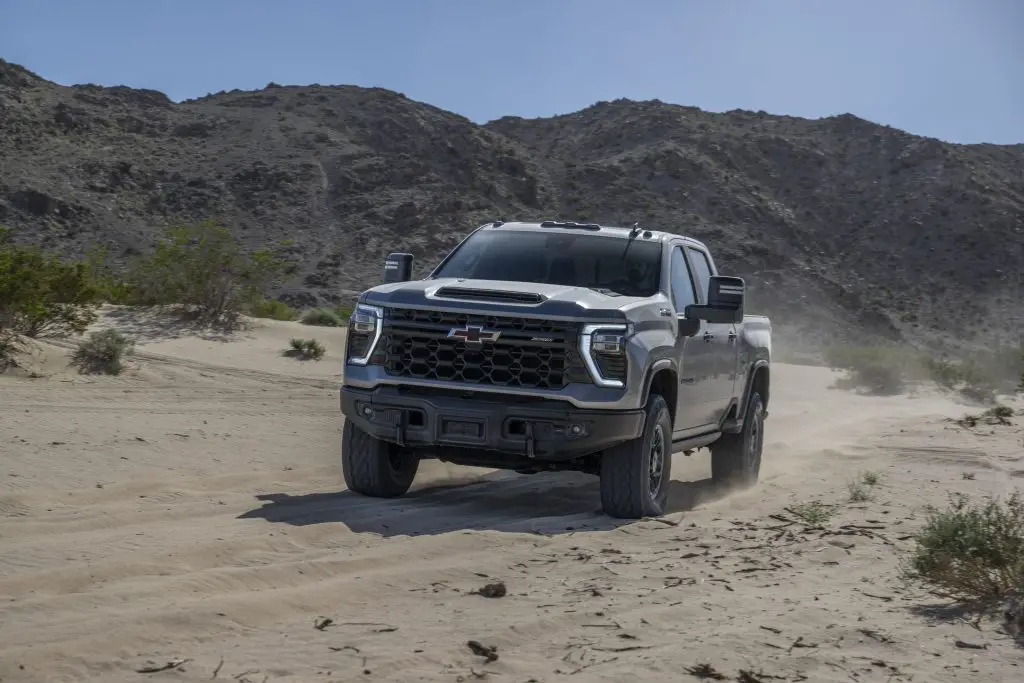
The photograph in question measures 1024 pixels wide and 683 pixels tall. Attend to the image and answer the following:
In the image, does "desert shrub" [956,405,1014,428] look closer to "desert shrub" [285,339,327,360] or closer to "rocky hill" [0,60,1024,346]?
"desert shrub" [285,339,327,360]

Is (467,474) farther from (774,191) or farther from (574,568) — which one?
(774,191)

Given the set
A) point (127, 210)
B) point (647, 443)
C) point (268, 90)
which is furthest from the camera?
point (268, 90)

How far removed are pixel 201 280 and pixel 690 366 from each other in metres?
14.3

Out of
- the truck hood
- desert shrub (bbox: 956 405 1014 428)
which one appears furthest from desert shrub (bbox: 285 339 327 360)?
the truck hood

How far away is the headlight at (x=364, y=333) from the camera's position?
8.30 meters

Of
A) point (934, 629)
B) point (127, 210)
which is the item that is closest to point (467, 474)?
point (934, 629)

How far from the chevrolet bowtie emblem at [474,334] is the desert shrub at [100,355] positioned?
9161 mm

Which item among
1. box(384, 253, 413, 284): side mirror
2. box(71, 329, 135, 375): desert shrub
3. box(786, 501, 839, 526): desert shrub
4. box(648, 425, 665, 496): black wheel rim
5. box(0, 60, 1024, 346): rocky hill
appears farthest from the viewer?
box(0, 60, 1024, 346): rocky hill

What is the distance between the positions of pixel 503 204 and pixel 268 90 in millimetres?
20168

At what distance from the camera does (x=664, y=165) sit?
59.9 metres

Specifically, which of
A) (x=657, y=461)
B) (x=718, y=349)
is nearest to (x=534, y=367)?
(x=657, y=461)

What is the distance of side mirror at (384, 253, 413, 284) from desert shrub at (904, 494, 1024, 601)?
4298mm

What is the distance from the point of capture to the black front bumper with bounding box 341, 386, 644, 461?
7887 millimetres

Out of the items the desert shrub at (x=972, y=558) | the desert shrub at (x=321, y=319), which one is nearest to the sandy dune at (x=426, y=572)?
the desert shrub at (x=972, y=558)
